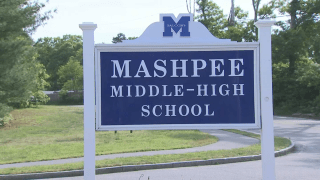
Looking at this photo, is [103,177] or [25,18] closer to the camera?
[103,177]

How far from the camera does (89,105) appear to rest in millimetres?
4121

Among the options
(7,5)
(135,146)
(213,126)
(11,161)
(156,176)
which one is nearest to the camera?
(213,126)

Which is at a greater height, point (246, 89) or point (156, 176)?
point (246, 89)

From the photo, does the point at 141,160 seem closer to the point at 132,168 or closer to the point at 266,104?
the point at 132,168

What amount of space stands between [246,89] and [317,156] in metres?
8.03

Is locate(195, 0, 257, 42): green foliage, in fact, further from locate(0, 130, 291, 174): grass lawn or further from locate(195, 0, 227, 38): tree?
locate(0, 130, 291, 174): grass lawn

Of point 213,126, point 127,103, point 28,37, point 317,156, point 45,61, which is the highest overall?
point 45,61

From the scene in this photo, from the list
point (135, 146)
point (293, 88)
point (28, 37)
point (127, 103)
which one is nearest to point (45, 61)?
point (293, 88)

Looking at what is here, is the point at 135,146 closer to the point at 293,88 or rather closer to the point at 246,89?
the point at 246,89

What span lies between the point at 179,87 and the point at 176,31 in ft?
2.08

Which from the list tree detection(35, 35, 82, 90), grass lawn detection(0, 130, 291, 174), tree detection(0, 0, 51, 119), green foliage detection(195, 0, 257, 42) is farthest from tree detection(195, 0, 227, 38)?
tree detection(35, 35, 82, 90)

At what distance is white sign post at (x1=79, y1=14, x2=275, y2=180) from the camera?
163 inches

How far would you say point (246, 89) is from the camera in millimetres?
4301

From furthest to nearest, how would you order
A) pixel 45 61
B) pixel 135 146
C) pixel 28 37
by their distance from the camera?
pixel 45 61 < pixel 28 37 < pixel 135 146
